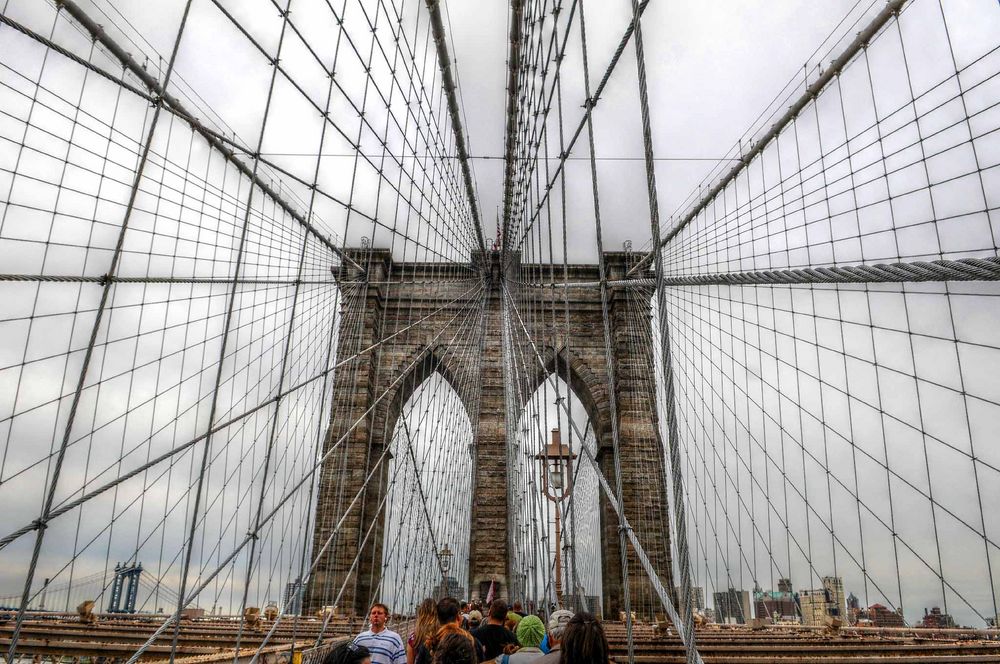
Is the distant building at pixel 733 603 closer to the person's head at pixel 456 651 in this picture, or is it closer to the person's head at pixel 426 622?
the person's head at pixel 426 622

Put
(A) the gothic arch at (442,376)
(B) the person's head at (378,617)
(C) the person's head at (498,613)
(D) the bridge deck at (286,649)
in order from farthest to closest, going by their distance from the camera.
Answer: (A) the gothic arch at (442,376)
(D) the bridge deck at (286,649)
(C) the person's head at (498,613)
(B) the person's head at (378,617)

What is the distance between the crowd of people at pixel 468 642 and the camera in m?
1.51

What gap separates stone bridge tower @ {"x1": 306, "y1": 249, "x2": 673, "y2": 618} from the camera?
12648 millimetres

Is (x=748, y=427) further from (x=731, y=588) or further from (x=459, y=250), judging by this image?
(x=459, y=250)

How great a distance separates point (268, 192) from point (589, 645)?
4.64 metres

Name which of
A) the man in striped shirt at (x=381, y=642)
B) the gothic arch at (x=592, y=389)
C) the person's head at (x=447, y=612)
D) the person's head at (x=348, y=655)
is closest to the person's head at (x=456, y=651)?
the person's head at (x=447, y=612)

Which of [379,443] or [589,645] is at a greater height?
[379,443]

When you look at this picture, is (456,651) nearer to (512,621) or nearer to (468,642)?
(468,642)

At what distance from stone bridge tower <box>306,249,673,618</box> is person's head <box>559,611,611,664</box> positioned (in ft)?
34.2

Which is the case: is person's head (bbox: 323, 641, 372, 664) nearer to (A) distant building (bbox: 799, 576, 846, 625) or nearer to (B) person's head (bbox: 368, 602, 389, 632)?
(B) person's head (bbox: 368, 602, 389, 632)

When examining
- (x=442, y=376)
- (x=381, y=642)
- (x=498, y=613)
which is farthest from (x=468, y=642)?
(x=442, y=376)

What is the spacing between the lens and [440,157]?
9.40m

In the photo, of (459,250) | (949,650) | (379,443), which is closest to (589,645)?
(949,650)

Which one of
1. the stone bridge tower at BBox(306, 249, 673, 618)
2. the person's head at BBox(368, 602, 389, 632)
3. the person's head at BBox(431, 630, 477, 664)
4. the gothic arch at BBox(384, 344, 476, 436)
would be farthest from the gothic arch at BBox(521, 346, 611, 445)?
the person's head at BBox(431, 630, 477, 664)
